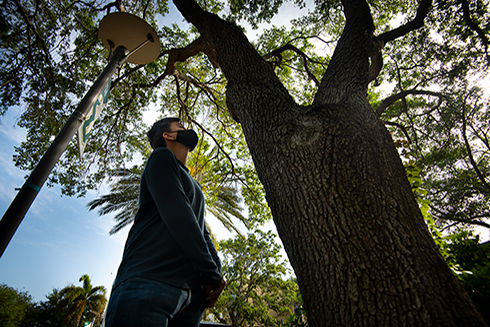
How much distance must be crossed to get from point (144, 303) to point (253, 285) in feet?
39.9

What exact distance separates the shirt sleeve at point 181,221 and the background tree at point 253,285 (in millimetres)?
A: 10542

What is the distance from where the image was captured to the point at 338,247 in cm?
127

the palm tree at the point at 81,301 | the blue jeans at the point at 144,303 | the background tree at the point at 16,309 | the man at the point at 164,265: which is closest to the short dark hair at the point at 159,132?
the man at the point at 164,265

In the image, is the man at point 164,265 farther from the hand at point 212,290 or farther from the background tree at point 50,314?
the background tree at point 50,314

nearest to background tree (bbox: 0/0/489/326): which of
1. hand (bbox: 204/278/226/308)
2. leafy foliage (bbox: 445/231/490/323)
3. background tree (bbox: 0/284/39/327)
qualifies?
hand (bbox: 204/278/226/308)

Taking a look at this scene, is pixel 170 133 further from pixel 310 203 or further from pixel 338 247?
pixel 338 247

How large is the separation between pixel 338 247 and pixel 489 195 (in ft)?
34.6

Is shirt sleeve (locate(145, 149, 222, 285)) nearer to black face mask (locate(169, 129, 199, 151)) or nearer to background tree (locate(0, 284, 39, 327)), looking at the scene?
black face mask (locate(169, 129, 199, 151))

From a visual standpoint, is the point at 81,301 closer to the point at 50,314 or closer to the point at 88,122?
the point at 50,314

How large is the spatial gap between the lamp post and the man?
769mm

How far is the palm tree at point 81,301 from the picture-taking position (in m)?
22.2

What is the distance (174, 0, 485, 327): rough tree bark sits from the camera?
1.07 m

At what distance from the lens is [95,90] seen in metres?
2.36

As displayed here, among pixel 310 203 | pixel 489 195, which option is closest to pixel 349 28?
pixel 310 203
